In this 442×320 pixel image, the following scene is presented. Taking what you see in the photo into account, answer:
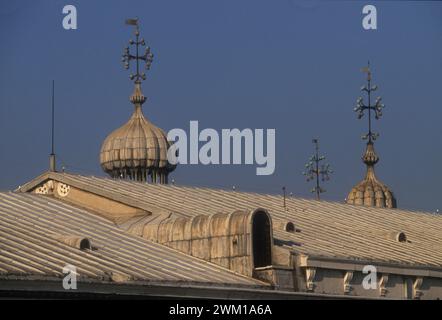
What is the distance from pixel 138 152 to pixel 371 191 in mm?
27387

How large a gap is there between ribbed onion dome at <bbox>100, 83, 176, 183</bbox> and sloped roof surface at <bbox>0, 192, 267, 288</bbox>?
1142 inches

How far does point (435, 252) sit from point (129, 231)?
650 inches

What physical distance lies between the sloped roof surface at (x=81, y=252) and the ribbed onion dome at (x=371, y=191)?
5183 cm

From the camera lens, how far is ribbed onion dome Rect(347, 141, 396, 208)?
126 metres

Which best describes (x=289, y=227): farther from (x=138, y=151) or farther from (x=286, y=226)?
(x=138, y=151)

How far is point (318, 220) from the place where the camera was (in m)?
83.9

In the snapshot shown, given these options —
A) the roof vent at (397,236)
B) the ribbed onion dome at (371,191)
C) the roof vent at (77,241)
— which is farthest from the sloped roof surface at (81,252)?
the ribbed onion dome at (371,191)

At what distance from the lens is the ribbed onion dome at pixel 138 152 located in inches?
4183

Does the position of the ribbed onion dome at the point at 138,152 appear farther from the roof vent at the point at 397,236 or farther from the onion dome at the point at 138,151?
the roof vent at the point at 397,236

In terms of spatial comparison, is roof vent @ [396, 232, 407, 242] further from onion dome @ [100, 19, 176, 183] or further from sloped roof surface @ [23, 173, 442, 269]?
onion dome @ [100, 19, 176, 183]

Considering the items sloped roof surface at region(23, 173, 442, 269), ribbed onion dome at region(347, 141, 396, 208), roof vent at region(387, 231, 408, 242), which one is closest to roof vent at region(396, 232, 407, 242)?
roof vent at region(387, 231, 408, 242)
